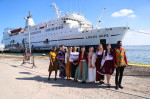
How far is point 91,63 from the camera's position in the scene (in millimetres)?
4516

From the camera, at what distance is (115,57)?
410 cm

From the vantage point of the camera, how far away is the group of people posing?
410 centimetres

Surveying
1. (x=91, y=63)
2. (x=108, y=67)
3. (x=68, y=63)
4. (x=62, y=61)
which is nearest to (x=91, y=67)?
(x=91, y=63)

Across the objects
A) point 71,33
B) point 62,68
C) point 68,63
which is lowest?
point 62,68

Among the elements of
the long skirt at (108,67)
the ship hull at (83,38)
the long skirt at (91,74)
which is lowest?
the long skirt at (91,74)

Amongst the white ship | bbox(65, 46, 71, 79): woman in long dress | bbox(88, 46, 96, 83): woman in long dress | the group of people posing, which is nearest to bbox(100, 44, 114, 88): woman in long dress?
the group of people posing

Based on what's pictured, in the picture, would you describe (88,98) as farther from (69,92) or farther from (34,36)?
(34,36)

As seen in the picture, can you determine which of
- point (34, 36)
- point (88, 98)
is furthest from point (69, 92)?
point (34, 36)

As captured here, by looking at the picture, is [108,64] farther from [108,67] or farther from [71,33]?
[71,33]

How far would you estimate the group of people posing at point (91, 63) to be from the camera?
4102 mm

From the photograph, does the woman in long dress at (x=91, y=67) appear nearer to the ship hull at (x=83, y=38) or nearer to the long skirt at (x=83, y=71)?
the long skirt at (x=83, y=71)

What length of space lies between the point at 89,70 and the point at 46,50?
29.1 meters

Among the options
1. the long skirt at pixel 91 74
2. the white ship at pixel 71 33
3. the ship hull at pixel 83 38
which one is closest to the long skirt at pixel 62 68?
the long skirt at pixel 91 74

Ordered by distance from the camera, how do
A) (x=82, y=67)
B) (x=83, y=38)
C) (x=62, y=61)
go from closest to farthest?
(x=82, y=67) < (x=62, y=61) < (x=83, y=38)
